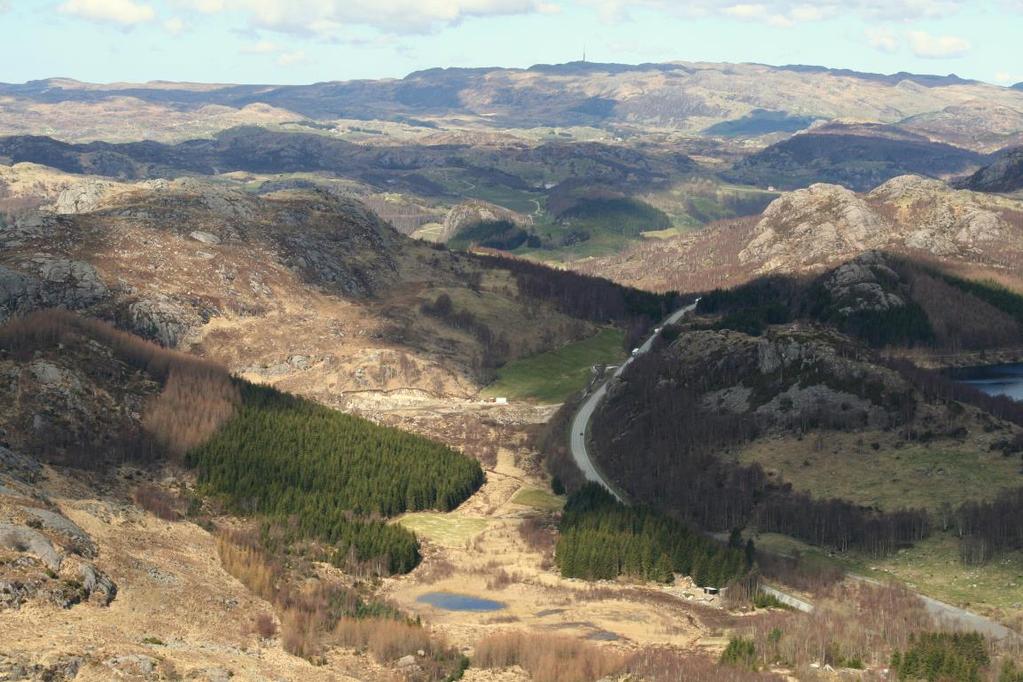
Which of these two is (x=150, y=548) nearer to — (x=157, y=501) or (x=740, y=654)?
(x=157, y=501)

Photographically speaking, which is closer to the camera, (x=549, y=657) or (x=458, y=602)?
(x=549, y=657)

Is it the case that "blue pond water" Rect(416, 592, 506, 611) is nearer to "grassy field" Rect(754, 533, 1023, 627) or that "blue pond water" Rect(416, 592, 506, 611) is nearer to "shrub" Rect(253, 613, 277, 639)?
"shrub" Rect(253, 613, 277, 639)

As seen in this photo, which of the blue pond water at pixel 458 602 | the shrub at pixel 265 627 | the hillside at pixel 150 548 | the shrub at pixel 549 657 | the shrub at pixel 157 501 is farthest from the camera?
the shrub at pixel 157 501

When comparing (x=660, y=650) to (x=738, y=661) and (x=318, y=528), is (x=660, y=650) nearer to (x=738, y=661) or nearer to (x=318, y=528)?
(x=738, y=661)

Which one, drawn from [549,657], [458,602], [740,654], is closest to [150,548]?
[458,602]

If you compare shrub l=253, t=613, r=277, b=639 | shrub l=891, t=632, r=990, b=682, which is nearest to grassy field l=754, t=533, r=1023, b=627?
shrub l=891, t=632, r=990, b=682

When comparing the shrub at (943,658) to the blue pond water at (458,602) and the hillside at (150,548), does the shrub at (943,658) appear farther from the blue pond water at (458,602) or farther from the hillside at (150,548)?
the blue pond water at (458,602)

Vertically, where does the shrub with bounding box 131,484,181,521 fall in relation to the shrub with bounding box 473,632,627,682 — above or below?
above

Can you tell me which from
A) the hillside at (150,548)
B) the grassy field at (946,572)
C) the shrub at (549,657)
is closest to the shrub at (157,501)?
the hillside at (150,548)
